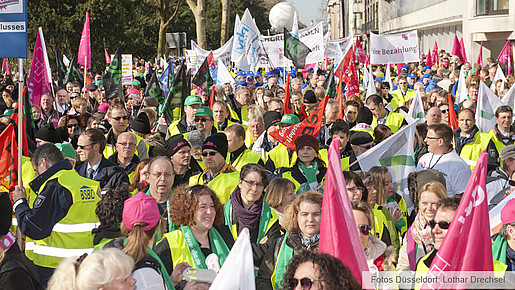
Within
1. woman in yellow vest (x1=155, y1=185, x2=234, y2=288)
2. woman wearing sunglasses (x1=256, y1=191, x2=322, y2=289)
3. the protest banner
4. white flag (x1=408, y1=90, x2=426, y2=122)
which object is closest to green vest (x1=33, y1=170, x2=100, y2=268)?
woman in yellow vest (x1=155, y1=185, x2=234, y2=288)

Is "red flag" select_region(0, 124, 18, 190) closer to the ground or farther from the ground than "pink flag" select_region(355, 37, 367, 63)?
closer to the ground

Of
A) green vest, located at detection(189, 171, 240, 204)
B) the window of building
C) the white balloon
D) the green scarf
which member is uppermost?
the white balloon

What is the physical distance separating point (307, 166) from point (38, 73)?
17.5 ft

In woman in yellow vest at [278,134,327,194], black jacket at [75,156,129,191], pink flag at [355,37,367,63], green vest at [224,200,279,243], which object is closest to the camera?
green vest at [224,200,279,243]

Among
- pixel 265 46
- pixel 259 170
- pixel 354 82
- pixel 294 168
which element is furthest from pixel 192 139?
pixel 265 46

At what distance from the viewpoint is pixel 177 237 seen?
4613 mm

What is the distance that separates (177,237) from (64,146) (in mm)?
2079

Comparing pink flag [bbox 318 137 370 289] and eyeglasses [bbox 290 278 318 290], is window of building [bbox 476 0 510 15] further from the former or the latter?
eyeglasses [bbox 290 278 318 290]

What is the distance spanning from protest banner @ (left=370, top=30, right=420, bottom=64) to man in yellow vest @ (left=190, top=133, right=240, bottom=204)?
386 inches

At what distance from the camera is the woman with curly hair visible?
3.33 metres

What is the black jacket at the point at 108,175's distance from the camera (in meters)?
6.22

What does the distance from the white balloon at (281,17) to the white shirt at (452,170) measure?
2395 inches

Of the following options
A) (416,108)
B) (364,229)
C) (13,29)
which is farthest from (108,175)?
(416,108)

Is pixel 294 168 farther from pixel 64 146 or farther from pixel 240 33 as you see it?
pixel 240 33
